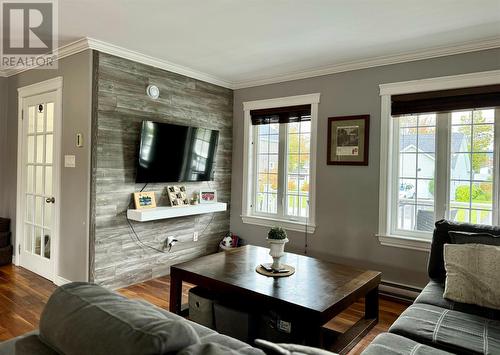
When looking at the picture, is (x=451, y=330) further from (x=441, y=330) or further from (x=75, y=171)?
(x=75, y=171)

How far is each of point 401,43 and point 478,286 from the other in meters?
2.22

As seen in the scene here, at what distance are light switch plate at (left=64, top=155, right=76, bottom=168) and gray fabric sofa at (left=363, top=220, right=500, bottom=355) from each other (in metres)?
3.17

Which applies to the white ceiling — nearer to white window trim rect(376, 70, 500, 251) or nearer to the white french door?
white window trim rect(376, 70, 500, 251)

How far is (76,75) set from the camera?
3557 millimetres

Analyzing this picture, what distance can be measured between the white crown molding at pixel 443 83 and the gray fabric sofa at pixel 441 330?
5.01 feet

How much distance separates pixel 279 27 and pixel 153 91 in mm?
1633

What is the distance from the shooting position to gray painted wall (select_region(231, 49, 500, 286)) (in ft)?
11.5

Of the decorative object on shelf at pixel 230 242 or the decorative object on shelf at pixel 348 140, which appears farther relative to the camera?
the decorative object on shelf at pixel 230 242

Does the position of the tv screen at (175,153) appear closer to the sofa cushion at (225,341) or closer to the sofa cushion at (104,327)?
the sofa cushion at (225,341)

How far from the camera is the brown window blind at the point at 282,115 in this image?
4.27 m

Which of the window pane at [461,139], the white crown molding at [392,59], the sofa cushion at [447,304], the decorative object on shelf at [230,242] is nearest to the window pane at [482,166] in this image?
the window pane at [461,139]

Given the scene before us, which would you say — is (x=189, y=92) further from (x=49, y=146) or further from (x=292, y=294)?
(x=292, y=294)

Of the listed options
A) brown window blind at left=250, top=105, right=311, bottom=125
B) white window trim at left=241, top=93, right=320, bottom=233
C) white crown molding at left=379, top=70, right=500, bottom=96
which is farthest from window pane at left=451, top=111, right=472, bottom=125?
brown window blind at left=250, top=105, right=311, bottom=125

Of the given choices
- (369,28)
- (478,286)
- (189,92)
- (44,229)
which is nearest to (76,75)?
(189,92)
